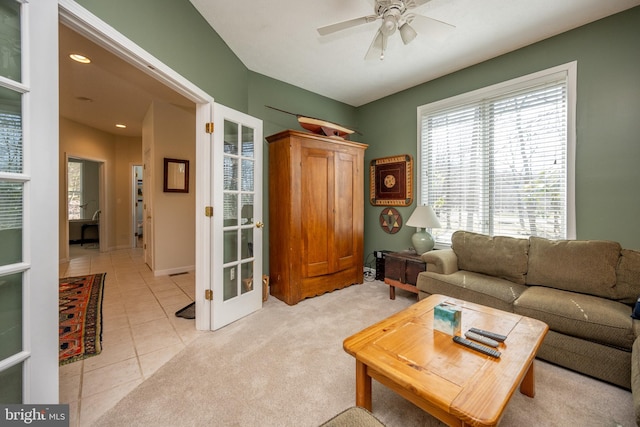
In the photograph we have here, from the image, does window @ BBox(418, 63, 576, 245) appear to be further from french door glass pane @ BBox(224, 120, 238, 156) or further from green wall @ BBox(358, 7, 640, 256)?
french door glass pane @ BBox(224, 120, 238, 156)

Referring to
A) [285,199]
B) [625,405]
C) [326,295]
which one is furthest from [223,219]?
[625,405]

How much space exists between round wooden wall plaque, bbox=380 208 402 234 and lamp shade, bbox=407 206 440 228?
68 centimetres

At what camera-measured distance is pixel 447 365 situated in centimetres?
121

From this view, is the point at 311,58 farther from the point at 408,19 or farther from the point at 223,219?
the point at 223,219

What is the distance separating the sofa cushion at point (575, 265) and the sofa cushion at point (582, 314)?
106mm

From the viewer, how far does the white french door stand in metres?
1.03

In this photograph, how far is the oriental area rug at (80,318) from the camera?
2080mm

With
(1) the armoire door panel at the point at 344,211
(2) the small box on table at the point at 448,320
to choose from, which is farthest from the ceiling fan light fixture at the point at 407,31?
(2) the small box on table at the point at 448,320

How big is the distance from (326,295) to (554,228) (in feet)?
8.36

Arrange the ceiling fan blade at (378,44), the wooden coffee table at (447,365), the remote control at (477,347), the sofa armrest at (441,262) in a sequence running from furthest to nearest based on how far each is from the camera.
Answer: the sofa armrest at (441,262)
the ceiling fan blade at (378,44)
the remote control at (477,347)
the wooden coffee table at (447,365)

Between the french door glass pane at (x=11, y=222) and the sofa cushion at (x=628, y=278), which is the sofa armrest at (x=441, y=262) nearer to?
the sofa cushion at (x=628, y=278)

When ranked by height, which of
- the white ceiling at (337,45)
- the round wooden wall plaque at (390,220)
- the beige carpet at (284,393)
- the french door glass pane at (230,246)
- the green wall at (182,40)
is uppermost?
the white ceiling at (337,45)

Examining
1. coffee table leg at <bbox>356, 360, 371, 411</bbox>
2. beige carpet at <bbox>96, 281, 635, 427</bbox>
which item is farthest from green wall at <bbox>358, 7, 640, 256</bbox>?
coffee table leg at <bbox>356, 360, 371, 411</bbox>

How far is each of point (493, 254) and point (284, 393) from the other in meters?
2.33
